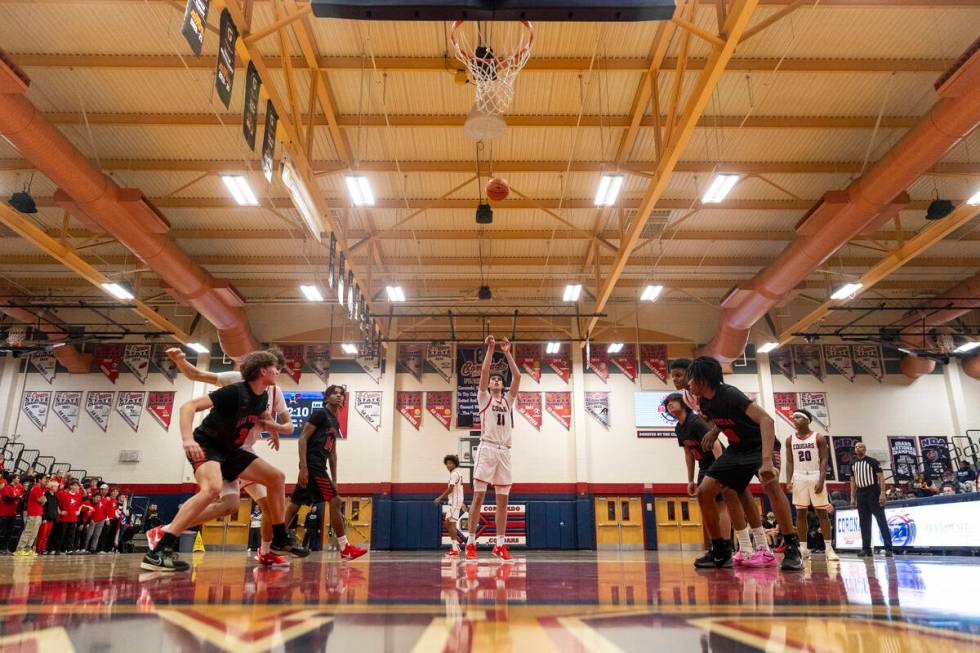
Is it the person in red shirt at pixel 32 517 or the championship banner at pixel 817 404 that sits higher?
the championship banner at pixel 817 404

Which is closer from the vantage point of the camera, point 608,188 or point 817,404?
point 608,188

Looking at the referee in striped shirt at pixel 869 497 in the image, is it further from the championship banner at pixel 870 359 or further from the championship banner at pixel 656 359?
the championship banner at pixel 870 359

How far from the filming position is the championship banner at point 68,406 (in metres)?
19.3

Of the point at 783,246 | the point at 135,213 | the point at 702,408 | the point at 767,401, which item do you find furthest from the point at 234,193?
the point at 767,401

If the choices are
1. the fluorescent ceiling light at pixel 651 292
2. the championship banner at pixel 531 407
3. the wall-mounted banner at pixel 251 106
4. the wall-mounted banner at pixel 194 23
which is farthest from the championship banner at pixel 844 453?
the wall-mounted banner at pixel 194 23

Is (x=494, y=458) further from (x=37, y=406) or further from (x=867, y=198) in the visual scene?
(x=37, y=406)

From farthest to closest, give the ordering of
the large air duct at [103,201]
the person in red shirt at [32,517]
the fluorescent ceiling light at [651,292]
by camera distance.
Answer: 1. the fluorescent ceiling light at [651,292]
2. the person in red shirt at [32,517]
3. the large air duct at [103,201]

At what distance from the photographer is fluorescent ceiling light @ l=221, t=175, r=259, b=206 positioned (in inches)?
451

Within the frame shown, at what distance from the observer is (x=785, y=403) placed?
63.7 ft

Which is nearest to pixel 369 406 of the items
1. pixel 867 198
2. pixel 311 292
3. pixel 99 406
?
pixel 311 292

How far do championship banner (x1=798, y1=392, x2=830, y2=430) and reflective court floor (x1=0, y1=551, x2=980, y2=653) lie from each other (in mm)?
18193

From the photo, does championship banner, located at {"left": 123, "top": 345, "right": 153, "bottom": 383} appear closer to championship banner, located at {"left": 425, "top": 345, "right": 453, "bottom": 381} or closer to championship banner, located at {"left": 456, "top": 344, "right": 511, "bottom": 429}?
championship banner, located at {"left": 425, "top": 345, "right": 453, "bottom": 381}

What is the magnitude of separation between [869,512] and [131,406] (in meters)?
19.6

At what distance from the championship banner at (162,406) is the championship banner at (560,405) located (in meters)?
11.7
